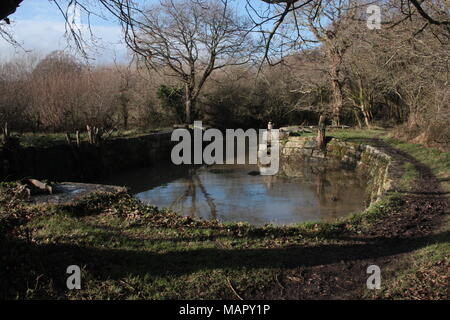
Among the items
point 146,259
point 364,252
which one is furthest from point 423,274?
point 146,259

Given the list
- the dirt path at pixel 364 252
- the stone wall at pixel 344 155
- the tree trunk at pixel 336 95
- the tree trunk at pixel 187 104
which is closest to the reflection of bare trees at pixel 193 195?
the dirt path at pixel 364 252

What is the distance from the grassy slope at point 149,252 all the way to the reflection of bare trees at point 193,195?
2.60 metres

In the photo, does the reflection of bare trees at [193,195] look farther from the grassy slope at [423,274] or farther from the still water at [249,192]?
the grassy slope at [423,274]

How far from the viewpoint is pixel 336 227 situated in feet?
21.0

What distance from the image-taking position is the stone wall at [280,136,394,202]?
12812 millimetres

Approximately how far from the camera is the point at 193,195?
11.6 meters

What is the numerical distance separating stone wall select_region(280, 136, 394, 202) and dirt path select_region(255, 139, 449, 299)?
3.91 metres

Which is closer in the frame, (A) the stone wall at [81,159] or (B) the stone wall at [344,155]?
(A) the stone wall at [81,159]

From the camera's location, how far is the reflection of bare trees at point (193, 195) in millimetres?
9786

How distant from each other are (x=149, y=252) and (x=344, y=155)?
45.3 ft

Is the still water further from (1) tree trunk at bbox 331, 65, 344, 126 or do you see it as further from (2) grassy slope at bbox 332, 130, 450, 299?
(1) tree trunk at bbox 331, 65, 344, 126

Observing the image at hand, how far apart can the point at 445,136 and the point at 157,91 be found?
16.0 m

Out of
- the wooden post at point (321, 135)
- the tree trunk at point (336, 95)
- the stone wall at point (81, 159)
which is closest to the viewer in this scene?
the stone wall at point (81, 159)

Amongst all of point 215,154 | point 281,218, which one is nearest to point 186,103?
point 215,154
